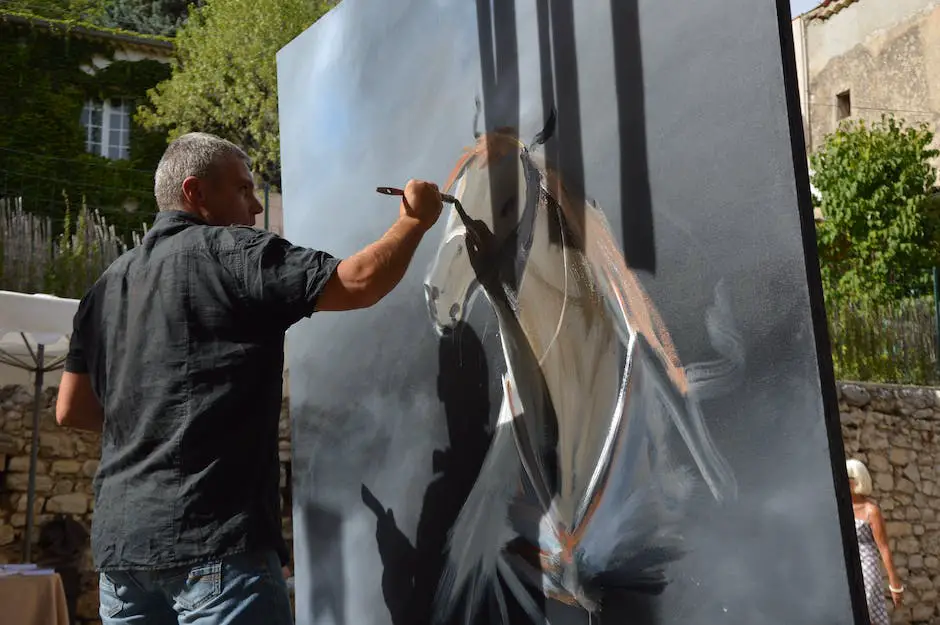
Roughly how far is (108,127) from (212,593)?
42.3 feet

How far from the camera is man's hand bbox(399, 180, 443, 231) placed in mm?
1697

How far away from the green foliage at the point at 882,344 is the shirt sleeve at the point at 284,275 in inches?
294

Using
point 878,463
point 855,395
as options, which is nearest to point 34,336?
point 855,395

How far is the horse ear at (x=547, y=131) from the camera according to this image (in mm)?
1645

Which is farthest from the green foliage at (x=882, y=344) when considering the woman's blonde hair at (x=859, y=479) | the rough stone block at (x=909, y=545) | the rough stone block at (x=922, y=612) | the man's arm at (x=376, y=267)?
the man's arm at (x=376, y=267)

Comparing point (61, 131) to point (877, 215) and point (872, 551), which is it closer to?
point (877, 215)

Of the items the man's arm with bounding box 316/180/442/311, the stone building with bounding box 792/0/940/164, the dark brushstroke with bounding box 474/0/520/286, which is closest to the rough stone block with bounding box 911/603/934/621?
the dark brushstroke with bounding box 474/0/520/286

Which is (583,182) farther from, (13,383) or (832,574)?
(13,383)

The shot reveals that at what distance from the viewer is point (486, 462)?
1.74m

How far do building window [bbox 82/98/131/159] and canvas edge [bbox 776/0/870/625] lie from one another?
12982 mm

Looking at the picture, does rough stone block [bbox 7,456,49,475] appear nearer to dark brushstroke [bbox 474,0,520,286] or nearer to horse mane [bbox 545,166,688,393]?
dark brushstroke [bbox 474,0,520,286]

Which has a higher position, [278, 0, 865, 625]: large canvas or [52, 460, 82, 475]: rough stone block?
[278, 0, 865, 625]: large canvas

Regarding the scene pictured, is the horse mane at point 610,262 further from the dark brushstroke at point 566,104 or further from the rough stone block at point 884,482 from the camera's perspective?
the rough stone block at point 884,482

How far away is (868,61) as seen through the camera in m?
14.4
